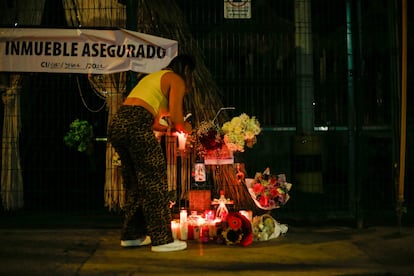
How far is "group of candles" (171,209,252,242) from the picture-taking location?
6.34 metres

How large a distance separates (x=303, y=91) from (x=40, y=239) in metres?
3.98

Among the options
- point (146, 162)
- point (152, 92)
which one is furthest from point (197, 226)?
point (152, 92)

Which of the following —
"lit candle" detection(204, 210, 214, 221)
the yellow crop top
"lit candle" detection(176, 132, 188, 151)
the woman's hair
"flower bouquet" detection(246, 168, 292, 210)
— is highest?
the woman's hair

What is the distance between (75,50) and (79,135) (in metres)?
1.55

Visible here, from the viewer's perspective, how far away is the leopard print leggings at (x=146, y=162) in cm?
568

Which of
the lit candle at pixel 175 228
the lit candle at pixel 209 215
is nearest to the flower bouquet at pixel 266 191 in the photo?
the lit candle at pixel 209 215

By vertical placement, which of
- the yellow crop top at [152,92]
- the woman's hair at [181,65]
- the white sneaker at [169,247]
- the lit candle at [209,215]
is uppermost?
the woman's hair at [181,65]

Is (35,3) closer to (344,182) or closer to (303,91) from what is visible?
(303,91)

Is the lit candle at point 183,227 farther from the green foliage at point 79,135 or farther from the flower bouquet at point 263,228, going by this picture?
the green foliage at point 79,135

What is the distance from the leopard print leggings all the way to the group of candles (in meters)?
0.52

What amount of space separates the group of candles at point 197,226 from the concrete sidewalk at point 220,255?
0.13 metres

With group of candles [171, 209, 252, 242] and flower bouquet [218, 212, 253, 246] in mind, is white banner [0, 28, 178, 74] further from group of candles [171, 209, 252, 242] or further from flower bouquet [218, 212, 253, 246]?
flower bouquet [218, 212, 253, 246]

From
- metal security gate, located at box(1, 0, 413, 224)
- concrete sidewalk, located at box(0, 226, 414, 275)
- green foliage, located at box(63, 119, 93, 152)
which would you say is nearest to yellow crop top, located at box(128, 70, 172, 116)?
concrete sidewalk, located at box(0, 226, 414, 275)

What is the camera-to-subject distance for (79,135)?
8.21 meters
